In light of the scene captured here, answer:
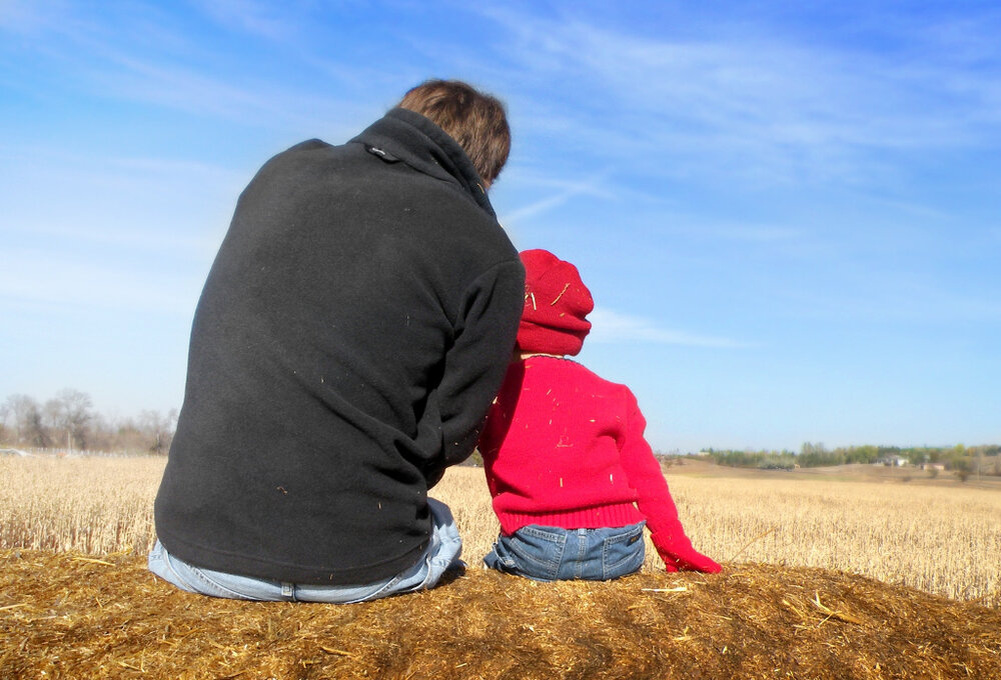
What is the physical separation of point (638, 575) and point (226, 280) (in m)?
→ 2.07

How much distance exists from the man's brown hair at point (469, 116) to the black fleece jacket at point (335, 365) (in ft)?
1.08

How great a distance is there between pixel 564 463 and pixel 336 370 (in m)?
1.33

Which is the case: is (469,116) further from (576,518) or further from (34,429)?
(34,429)

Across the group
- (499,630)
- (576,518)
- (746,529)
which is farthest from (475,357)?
(746,529)

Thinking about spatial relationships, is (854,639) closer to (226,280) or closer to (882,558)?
(226,280)

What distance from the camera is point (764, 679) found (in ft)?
8.21

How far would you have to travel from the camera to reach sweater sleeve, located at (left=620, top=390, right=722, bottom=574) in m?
3.68

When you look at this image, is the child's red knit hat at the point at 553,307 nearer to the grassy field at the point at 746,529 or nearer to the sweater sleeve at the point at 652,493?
the sweater sleeve at the point at 652,493

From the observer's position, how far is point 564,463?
3.44 metres

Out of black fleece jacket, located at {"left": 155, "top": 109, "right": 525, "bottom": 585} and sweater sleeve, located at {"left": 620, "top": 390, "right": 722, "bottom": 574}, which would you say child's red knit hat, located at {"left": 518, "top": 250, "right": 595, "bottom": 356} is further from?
black fleece jacket, located at {"left": 155, "top": 109, "right": 525, "bottom": 585}

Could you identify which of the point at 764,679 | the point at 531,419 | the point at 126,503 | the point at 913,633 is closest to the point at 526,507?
the point at 531,419

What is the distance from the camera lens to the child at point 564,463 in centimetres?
342

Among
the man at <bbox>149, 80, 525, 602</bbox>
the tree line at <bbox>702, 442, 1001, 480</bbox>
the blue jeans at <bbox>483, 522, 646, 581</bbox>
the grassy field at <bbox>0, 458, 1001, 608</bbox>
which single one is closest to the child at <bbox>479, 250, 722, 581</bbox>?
the blue jeans at <bbox>483, 522, 646, 581</bbox>

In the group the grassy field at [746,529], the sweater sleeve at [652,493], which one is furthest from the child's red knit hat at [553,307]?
the grassy field at [746,529]
